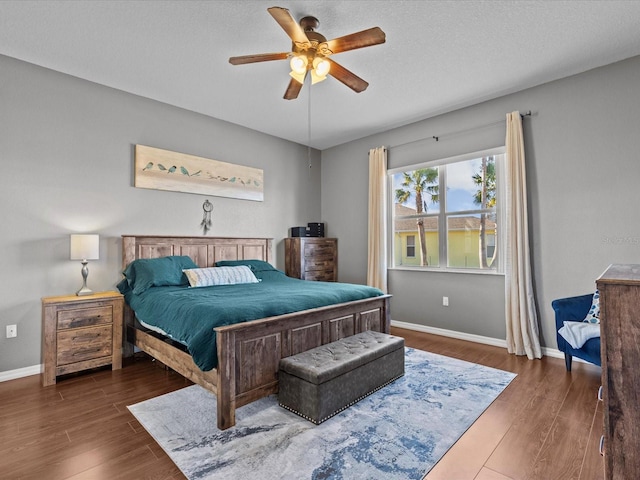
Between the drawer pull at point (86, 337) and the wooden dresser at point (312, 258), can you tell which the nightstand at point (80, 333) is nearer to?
the drawer pull at point (86, 337)

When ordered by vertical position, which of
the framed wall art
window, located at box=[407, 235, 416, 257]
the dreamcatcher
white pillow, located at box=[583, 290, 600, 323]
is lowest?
white pillow, located at box=[583, 290, 600, 323]

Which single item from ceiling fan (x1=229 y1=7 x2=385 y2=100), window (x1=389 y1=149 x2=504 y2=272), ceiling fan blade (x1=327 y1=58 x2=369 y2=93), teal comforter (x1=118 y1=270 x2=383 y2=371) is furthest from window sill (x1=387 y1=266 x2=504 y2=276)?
ceiling fan (x1=229 y1=7 x2=385 y2=100)

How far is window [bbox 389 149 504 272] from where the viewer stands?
13.3 feet

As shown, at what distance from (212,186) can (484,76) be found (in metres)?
3.41

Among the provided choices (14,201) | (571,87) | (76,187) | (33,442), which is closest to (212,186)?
(76,187)

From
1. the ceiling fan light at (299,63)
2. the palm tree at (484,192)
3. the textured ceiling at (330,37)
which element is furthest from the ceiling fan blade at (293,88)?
the palm tree at (484,192)

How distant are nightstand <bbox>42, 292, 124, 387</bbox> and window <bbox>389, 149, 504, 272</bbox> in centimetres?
362

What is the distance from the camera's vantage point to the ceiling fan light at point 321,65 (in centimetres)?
246

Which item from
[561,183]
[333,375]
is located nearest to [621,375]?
[333,375]

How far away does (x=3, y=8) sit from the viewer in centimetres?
238

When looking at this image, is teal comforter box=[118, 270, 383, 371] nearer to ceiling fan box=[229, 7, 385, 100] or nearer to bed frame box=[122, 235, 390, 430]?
bed frame box=[122, 235, 390, 430]

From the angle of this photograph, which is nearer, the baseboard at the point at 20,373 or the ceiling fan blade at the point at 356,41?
the ceiling fan blade at the point at 356,41

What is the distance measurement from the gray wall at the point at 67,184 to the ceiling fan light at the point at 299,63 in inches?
88.5

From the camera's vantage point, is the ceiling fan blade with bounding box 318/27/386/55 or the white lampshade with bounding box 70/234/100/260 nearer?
the ceiling fan blade with bounding box 318/27/386/55
